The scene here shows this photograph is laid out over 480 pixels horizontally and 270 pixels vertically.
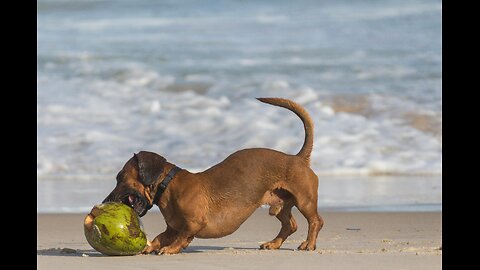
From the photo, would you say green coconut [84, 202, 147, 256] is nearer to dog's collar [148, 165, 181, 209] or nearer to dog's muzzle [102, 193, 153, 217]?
dog's muzzle [102, 193, 153, 217]

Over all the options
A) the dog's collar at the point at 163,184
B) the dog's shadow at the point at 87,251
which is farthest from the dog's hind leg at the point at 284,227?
the dog's collar at the point at 163,184

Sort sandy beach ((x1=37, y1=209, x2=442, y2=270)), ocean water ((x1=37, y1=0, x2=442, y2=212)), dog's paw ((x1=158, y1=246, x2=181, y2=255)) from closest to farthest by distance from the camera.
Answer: sandy beach ((x1=37, y1=209, x2=442, y2=270)) < dog's paw ((x1=158, y1=246, x2=181, y2=255)) < ocean water ((x1=37, y1=0, x2=442, y2=212))

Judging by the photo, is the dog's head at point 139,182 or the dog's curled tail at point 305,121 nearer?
the dog's head at point 139,182

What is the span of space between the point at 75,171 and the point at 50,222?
295cm

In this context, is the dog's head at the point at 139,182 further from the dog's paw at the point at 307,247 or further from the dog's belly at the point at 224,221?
the dog's paw at the point at 307,247

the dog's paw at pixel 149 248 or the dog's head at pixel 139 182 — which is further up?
the dog's head at pixel 139 182

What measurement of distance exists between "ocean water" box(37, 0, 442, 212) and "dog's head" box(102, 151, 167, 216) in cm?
297

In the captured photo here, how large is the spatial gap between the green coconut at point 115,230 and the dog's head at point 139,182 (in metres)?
0.12

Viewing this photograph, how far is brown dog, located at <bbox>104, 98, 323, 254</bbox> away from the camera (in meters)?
6.91

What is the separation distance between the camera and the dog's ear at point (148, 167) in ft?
22.6

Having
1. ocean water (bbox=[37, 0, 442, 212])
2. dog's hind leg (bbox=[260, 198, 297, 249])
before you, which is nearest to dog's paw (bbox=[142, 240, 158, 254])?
dog's hind leg (bbox=[260, 198, 297, 249])

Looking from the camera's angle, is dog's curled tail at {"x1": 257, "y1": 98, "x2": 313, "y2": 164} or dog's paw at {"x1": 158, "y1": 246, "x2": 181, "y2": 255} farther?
dog's curled tail at {"x1": 257, "y1": 98, "x2": 313, "y2": 164}

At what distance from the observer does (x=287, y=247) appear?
7426 mm
